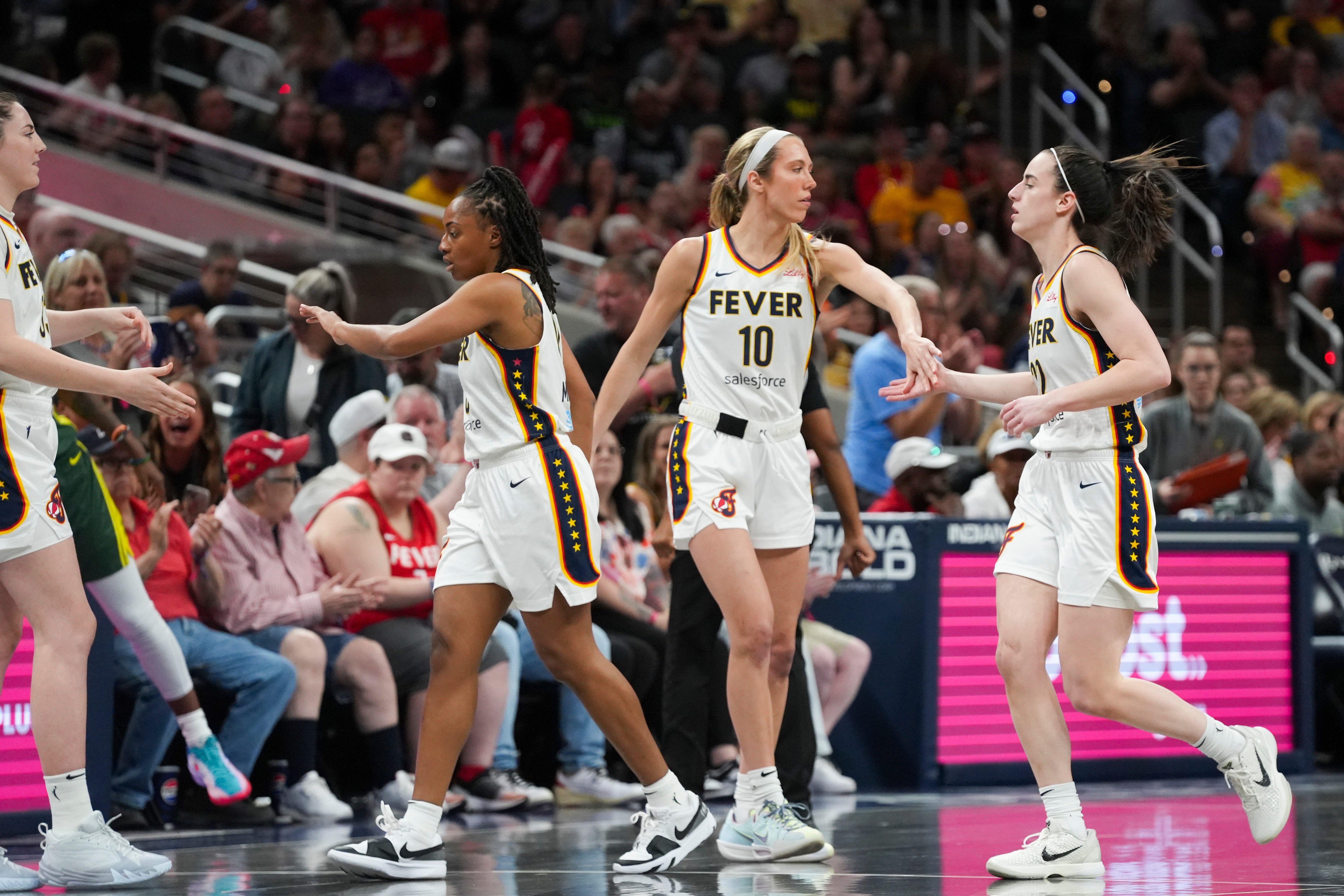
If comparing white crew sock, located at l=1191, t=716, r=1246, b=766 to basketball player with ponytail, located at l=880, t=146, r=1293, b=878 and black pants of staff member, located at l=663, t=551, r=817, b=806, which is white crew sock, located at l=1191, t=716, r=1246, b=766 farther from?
black pants of staff member, located at l=663, t=551, r=817, b=806

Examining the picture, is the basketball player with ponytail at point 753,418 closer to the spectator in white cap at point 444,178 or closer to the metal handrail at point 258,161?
the metal handrail at point 258,161

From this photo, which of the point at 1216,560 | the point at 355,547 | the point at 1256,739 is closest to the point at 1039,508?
the point at 1256,739

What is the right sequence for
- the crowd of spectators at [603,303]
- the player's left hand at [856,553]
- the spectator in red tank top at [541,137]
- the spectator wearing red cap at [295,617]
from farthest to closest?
1. the spectator in red tank top at [541,137]
2. the crowd of spectators at [603,303]
3. the spectator wearing red cap at [295,617]
4. the player's left hand at [856,553]

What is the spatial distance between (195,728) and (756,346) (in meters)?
2.52

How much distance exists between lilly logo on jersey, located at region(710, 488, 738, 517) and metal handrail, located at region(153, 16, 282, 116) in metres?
8.29

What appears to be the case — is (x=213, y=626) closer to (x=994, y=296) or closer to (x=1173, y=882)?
(x=1173, y=882)

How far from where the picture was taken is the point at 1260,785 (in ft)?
17.2

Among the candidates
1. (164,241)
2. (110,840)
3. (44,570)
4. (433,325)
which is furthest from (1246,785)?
(164,241)

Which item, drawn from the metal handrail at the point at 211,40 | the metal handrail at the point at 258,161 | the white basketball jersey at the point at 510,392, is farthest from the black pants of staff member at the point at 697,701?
the metal handrail at the point at 211,40

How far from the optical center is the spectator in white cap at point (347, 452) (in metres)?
7.54

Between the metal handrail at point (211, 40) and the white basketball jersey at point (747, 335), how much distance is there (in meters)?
7.95

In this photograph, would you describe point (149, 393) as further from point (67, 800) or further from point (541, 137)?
point (541, 137)

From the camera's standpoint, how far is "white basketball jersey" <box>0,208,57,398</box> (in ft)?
16.3

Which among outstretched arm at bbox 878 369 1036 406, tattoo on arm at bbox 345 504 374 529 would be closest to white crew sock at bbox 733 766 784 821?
outstretched arm at bbox 878 369 1036 406
